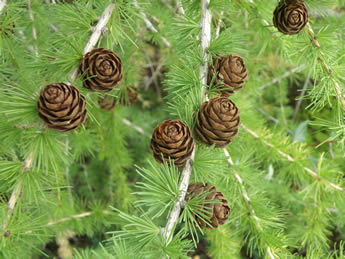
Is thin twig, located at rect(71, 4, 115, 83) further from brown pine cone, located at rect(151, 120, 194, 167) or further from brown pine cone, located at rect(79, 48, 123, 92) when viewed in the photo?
brown pine cone, located at rect(151, 120, 194, 167)

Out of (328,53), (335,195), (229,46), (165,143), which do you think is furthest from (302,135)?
(165,143)

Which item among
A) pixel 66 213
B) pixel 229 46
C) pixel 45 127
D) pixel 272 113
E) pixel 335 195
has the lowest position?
pixel 66 213

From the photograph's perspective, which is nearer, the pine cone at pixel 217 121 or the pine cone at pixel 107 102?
the pine cone at pixel 217 121

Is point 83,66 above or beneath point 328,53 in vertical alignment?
beneath

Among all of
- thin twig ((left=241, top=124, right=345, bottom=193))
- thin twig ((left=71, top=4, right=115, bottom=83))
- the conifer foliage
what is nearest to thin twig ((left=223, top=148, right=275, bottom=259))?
the conifer foliage

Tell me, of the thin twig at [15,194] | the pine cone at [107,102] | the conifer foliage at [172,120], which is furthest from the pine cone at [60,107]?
the pine cone at [107,102]

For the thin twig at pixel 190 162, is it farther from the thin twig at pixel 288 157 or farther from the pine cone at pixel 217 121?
the thin twig at pixel 288 157

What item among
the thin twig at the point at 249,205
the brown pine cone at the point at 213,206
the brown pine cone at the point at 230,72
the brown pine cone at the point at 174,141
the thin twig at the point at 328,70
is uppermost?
the thin twig at the point at 328,70

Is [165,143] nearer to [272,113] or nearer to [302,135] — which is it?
[302,135]
